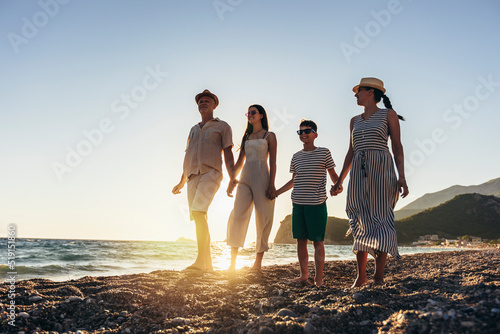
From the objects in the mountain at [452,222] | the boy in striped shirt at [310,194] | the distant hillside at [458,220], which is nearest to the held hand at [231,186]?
the boy in striped shirt at [310,194]

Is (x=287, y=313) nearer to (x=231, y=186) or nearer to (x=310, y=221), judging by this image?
(x=310, y=221)

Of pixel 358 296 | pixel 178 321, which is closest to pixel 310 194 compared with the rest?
pixel 358 296

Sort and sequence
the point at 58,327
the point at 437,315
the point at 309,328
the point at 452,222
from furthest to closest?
1. the point at 452,222
2. the point at 58,327
3. the point at 309,328
4. the point at 437,315

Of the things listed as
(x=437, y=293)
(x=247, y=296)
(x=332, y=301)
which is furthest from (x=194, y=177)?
(x=437, y=293)

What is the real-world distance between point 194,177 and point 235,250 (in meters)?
1.40

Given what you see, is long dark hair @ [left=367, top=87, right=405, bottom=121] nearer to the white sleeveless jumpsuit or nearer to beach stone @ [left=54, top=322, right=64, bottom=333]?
the white sleeveless jumpsuit

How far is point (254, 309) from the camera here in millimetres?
2820

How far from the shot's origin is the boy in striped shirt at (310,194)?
14.1 feet

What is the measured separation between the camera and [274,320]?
221cm

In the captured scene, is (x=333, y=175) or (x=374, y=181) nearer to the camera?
(x=374, y=181)

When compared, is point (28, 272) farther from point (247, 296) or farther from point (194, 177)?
point (247, 296)

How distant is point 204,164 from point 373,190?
271cm

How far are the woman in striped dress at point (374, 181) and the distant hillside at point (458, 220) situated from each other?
68.3m

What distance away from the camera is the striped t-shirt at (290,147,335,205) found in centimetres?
445
